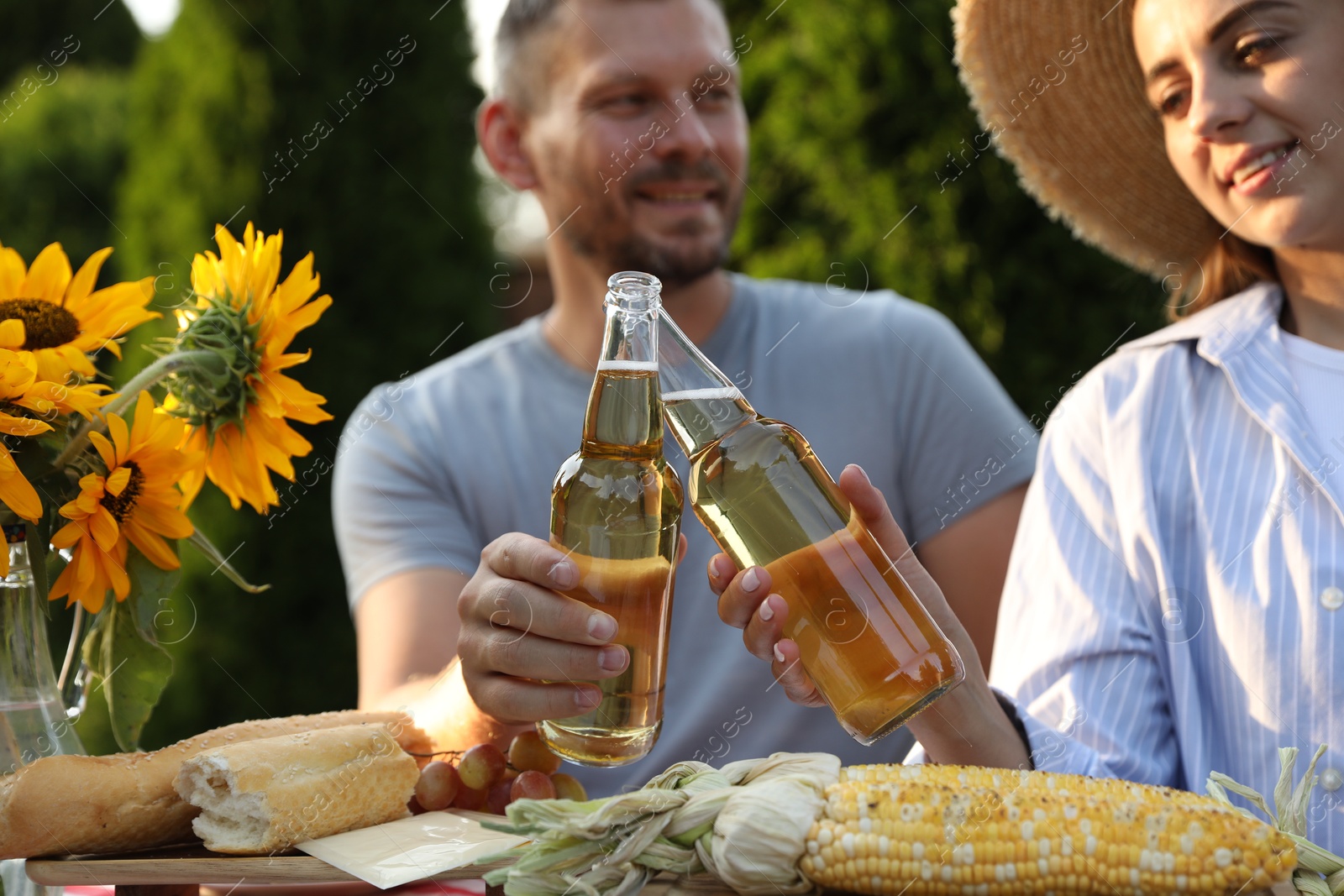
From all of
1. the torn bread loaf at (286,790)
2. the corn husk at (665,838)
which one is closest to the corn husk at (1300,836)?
the corn husk at (665,838)

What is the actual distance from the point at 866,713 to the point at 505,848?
1.25 feet

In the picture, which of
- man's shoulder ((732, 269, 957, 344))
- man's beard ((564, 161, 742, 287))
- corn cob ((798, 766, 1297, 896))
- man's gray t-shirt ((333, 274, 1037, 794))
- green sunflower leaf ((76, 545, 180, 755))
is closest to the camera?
corn cob ((798, 766, 1297, 896))

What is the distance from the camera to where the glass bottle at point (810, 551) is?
116 cm

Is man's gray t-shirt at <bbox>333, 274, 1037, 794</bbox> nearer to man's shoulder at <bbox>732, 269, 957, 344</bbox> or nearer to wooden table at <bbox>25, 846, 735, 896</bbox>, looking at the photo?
man's shoulder at <bbox>732, 269, 957, 344</bbox>

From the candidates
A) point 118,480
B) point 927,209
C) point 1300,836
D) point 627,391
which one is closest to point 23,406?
point 118,480

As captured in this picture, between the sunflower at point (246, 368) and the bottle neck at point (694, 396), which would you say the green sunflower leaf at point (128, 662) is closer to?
the sunflower at point (246, 368)

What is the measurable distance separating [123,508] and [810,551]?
0.75 meters

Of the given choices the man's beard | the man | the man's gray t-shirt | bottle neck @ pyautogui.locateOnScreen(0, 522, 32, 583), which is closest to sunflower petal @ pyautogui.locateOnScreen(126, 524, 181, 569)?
bottle neck @ pyautogui.locateOnScreen(0, 522, 32, 583)

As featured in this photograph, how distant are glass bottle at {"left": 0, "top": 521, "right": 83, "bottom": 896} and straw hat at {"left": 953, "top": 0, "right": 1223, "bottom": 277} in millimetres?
1723

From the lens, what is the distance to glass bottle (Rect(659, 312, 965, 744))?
1.16m

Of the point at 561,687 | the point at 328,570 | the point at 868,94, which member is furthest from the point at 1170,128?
the point at 328,570

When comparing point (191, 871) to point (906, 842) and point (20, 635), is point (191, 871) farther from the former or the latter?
point (906, 842)

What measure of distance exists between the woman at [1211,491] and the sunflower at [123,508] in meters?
0.84

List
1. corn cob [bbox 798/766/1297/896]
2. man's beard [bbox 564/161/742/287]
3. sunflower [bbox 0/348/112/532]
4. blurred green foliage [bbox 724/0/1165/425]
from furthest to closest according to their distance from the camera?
blurred green foliage [bbox 724/0/1165/425]
man's beard [bbox 564/161/742/287]
sunflower [bbox 0/348/112/532]
corn cob [bbox 798/766/1297/896]
